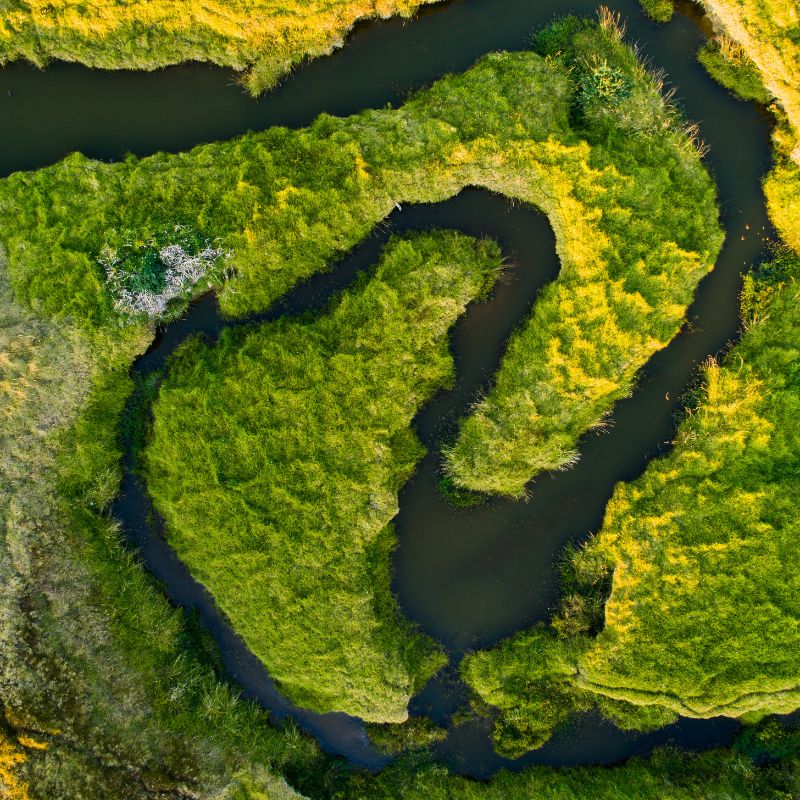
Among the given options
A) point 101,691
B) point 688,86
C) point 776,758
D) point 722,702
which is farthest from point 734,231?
point 101,691

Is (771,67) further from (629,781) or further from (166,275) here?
(629,781)

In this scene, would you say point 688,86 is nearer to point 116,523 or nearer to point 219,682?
point 116,523

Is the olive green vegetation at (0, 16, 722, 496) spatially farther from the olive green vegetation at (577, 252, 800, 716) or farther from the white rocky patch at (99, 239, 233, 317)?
the olive green vegetation at (577, 252, 800, 716)

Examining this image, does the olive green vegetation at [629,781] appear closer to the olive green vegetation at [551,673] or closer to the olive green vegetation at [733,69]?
the olive green vegetation at [551,673]

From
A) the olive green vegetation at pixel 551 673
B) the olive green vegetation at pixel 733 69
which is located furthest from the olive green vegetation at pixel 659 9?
the olive green vegetation at pixel 551 673

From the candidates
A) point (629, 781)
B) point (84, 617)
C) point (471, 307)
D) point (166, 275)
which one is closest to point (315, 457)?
point (471, 307)

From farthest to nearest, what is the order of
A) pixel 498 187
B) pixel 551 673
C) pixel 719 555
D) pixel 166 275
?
pixel 551 673
pixel 498 187
pixel 719 555
pixel 166 275
